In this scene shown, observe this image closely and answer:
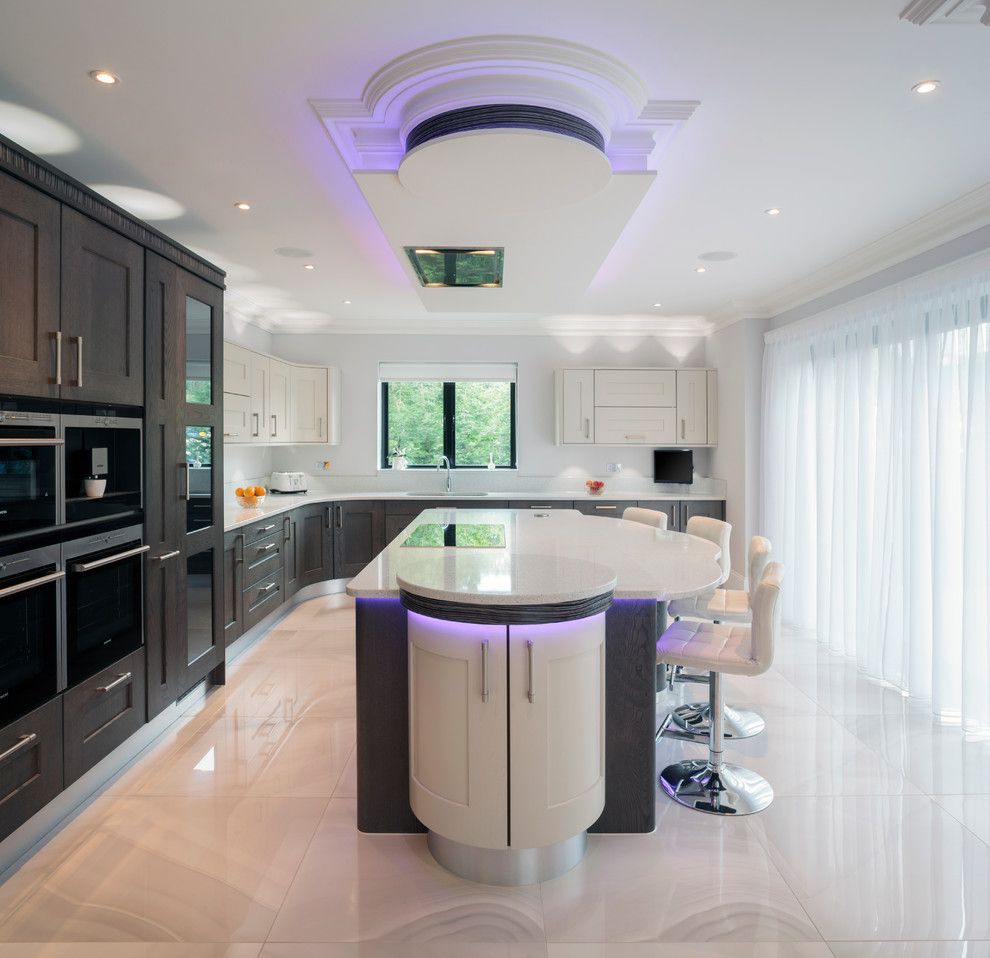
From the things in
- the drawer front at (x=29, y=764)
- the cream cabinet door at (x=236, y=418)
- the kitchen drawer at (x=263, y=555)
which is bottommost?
the drawer front at (x=29, y=764)

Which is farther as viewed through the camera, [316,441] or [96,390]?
[316,441]

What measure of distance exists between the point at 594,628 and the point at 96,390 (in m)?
2.08

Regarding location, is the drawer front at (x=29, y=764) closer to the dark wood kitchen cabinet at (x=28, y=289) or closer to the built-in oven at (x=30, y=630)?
the built-in oven at (x=30, y=630)

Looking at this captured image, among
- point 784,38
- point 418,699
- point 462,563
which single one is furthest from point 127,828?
point 784,38

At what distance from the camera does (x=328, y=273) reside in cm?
476

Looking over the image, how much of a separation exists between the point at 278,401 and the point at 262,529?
157 cm

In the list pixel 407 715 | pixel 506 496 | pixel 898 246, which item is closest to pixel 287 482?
pixel 506 496

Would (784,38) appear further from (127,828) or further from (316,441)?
(316,441)

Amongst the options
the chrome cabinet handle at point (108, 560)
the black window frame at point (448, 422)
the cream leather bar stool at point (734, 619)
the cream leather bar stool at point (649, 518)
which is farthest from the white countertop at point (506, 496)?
the cream leather bar stool at point (734, 619)

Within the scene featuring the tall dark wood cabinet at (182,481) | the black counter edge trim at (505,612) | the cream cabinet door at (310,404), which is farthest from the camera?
the cream cabinet door at (310,404)

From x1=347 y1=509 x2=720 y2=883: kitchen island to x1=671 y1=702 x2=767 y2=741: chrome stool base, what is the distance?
90cm

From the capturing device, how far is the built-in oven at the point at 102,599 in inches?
93.5

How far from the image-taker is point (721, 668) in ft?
7.82

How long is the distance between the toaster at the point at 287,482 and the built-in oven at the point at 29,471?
3762 mm
